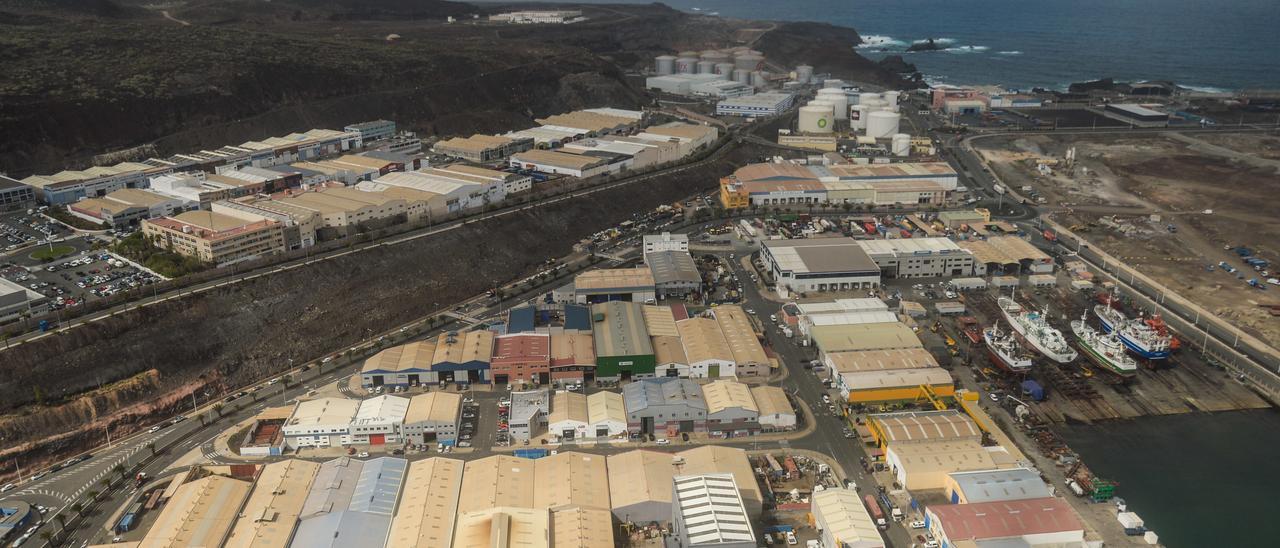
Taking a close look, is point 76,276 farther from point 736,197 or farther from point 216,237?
point 736,197

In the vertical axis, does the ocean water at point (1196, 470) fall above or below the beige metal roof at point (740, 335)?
→ below

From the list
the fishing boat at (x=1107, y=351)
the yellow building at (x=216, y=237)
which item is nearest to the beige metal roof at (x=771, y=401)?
the fishing boat at (x=1107, y=351)

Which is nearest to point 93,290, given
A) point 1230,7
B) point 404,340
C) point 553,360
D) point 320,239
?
point 320,239

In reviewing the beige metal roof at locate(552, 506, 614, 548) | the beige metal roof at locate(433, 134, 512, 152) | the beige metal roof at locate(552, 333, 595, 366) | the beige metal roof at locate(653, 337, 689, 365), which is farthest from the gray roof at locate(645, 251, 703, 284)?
the beige metal roof at locate(433, 134, 512, 152)

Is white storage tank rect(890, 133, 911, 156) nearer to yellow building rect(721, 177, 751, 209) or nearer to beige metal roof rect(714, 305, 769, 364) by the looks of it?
yellow building rect(721, 177, 751, 209)

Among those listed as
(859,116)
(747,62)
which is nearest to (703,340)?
(859,116)

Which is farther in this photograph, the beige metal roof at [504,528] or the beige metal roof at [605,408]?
the beige metal roof at [605,408]

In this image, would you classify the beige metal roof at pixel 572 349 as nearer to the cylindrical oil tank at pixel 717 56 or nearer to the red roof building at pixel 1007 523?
the red roof building at pixel 1007 523
